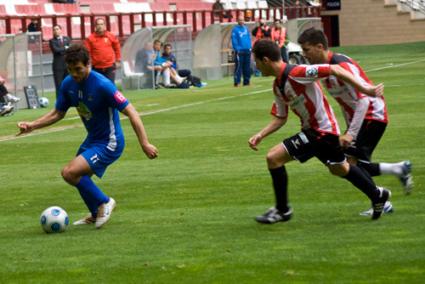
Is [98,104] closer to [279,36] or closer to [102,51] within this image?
[102,51]

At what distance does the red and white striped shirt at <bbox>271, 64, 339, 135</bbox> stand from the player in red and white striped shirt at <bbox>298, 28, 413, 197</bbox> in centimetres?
23

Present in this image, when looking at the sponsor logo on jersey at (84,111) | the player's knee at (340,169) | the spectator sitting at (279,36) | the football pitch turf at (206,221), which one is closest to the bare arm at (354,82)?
the player's knee at (340,169)

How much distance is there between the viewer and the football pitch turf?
28.1 feet

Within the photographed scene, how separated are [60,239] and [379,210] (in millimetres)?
2670

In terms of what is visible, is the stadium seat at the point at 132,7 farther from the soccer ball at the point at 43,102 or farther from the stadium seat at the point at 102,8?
the soccer ball at the point at 43,102

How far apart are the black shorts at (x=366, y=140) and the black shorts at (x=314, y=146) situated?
0.77 metres

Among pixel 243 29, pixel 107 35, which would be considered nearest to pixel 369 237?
pixel 107 35

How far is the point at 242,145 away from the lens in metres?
18.2

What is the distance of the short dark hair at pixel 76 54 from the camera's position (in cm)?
1047

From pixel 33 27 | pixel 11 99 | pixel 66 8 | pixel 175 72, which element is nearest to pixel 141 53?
pixel 175 72

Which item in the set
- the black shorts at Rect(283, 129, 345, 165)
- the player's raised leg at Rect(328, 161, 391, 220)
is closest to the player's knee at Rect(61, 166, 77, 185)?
the black shorts at Rect(283, 129, 345, 165)

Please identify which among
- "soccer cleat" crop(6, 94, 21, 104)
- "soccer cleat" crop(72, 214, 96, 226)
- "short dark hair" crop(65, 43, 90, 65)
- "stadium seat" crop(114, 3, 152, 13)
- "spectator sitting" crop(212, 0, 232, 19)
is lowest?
"soccer cleat" crop(6, 94, 21, 104)

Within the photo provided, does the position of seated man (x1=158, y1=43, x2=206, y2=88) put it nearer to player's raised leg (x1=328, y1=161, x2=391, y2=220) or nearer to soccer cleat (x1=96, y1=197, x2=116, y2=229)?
soccer cleat (x1=96, y1=197, x2=116, y2=229)

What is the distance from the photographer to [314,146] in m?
10.3
